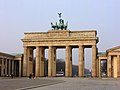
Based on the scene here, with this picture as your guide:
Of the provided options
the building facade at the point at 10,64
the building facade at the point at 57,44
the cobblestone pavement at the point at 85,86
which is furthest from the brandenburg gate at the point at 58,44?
the cobblestone pavement at the point at 85,86

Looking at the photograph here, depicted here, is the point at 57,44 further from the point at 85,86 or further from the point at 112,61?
the point at 85,86

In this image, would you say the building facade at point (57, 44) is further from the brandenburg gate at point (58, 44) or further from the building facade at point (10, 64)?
the building facade at point (10, 64)

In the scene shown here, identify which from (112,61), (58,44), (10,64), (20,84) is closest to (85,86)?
(20,84)

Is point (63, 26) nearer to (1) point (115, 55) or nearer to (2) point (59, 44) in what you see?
(2) point (59, 44)

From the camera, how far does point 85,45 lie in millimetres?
100625

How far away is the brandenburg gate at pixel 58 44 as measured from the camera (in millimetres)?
99625

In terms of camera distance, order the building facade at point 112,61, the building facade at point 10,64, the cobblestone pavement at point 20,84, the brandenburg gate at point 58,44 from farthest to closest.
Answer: the building facade at point 10,64 → the brandenburg gate at point 58,44 → the building facade at point 112,61 → the cobblestone pavement at point 20,84

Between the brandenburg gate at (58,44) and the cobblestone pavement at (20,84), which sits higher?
the brandenburg gate at (58,44)

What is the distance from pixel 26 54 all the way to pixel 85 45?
19018 millimetres

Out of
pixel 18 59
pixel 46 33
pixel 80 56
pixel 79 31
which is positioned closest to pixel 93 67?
pixel 80 56

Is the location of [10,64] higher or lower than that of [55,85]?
higher

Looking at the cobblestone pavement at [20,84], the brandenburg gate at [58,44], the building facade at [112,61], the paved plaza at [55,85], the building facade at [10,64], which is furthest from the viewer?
the building facade at [10,64]

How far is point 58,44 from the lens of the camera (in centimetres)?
10162

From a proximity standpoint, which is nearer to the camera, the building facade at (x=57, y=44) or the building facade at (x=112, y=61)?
the building facade at (x=112, y=61)
